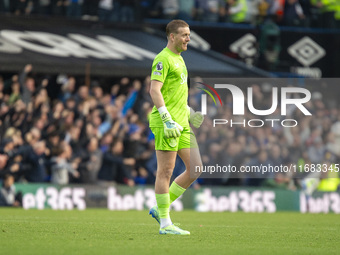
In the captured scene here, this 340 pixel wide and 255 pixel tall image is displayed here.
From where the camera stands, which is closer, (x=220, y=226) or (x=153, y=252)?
(x=153, y=252)

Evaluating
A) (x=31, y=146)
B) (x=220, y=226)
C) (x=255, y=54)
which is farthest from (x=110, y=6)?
(x=220, y=226)

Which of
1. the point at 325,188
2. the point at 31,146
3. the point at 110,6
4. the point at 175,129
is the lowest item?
the point at 325,188

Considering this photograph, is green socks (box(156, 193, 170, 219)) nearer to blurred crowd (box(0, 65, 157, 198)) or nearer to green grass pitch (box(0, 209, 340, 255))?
green grass pitch (box(0, 209, 340, 255))

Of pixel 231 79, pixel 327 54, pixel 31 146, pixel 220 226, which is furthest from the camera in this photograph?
pixel 327 54

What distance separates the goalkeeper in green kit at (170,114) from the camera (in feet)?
30.0

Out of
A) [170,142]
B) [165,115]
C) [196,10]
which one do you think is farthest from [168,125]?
[196,10]

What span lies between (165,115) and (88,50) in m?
11.7

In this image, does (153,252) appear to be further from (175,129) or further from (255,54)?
(255,54)

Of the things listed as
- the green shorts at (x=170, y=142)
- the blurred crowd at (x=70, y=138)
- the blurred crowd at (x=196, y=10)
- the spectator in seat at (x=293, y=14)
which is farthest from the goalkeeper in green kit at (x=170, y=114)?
the spectator in seat at (x=293, y=14)

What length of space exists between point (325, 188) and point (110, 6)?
7.34 m

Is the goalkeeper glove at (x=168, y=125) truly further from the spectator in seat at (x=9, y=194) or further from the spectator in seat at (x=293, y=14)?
the spectator in seat at (x=293, y=14)

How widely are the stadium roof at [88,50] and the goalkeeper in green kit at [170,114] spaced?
9.83 metres

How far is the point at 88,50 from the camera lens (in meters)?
20.4

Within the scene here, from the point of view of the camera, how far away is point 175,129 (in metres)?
8.96
